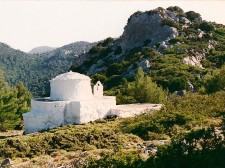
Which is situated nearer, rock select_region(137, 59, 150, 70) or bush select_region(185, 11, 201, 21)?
rock select_region(137, 59, 150, 70)

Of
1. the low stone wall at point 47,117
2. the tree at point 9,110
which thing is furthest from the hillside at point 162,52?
the low stone wall at point 47,117

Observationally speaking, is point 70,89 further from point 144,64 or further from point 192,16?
point 192,16

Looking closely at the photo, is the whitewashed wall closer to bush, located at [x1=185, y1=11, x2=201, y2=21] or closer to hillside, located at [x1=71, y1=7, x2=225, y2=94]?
hillside, located at [x1=71, y1=7, x2=225, y2=94]

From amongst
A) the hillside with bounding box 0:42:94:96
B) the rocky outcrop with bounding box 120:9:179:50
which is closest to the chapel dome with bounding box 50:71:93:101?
the rocky outcrop with bounding box 120:9:179:50

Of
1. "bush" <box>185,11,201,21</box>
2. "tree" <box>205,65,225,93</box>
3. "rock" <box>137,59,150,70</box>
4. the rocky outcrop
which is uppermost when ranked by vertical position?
"bush" <box>185,11,201,21</box>

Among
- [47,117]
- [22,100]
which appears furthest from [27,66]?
[47,117]

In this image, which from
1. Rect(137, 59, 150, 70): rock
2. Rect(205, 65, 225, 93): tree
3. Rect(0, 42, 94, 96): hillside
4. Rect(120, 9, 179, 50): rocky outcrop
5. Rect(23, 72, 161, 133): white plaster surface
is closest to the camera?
Rect(23, 72, 161, 133): white plaster surface

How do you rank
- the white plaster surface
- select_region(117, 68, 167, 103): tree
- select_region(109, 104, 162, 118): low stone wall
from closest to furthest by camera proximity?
1. the white plaster surface
2. select_region(109, 104, 162, 118): low stone wall
3. select_region(117, 68, 167, 103): tree

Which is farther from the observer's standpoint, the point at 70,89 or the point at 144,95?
the point at 144,95

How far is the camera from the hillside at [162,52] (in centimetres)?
5475

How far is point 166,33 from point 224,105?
38.8m

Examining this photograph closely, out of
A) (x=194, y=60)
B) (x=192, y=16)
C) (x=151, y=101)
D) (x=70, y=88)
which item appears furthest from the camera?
(x=192, y=16)

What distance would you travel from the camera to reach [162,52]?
64188 millimetres

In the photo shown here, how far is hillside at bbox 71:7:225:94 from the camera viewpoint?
54.8 meters
